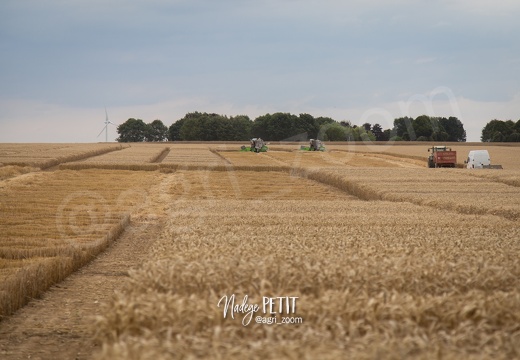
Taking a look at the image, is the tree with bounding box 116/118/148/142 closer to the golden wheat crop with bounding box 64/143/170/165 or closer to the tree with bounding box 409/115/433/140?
the tree with bounding box 409/115/433/140

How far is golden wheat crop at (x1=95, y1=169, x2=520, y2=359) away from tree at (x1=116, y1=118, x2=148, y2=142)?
185235 mm

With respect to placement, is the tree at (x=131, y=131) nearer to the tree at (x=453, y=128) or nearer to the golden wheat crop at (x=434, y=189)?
the tree at (x=453, y=128)

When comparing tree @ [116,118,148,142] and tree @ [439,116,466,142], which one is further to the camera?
tree @ [116,118,148,142]

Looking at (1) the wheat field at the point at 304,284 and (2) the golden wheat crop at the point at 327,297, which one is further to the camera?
(1) the wheat field at the point at 304,284

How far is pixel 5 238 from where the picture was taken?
2111cm

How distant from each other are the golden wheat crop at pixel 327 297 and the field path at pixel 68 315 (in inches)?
43.0

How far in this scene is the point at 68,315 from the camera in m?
14.0

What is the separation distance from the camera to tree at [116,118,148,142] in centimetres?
19600

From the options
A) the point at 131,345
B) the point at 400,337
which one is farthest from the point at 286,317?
the point at 131,345

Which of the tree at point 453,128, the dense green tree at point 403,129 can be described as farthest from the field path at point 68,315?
the tree at point 453,128

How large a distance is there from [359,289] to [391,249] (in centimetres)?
301

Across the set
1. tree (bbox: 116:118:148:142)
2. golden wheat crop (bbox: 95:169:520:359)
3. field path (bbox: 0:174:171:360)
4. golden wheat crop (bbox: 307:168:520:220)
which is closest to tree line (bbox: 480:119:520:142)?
tree (bbox: 116:118:148:142)

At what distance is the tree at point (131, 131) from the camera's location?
196 metres

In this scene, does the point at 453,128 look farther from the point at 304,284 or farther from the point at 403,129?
the point at 304,284
